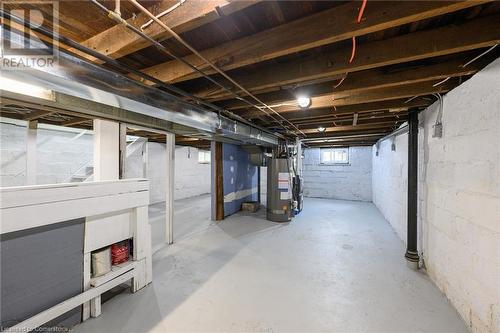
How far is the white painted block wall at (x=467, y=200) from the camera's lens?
1.34m

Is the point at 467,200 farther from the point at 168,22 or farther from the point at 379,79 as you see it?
the point at 168,22

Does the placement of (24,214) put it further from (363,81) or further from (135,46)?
(363,81)

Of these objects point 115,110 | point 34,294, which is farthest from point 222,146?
point 34,294

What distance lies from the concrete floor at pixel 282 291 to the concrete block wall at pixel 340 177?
3.62m

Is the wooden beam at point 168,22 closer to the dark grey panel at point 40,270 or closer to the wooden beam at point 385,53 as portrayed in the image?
the wooden beam at point 385,53

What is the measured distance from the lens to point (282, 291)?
198 centimetres

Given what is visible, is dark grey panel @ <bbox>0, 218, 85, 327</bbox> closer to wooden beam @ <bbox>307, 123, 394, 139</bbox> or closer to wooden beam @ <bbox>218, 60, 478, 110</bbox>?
wooden beam @ <bbox>218, 60, 478, 110</bbox>

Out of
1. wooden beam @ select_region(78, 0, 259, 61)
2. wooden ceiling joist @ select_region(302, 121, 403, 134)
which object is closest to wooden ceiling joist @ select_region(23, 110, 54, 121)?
wooden beam @ select_region(78, 0, 259, 61)

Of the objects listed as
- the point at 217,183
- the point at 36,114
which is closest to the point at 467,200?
the point at 217,183

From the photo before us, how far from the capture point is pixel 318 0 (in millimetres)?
1063

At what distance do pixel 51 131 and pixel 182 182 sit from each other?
350cm

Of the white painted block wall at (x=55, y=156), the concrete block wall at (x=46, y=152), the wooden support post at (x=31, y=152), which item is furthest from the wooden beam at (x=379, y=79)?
the concrete block wall at (x=46, y=152)

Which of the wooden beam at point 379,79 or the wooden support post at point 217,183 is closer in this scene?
the wooden beam at point 379,79

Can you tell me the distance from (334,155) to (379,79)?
19.0ft
